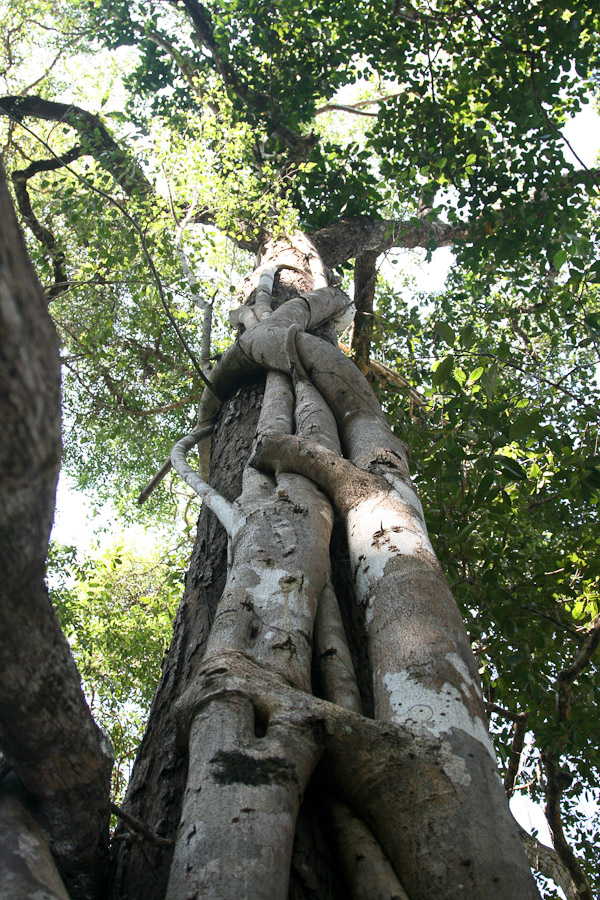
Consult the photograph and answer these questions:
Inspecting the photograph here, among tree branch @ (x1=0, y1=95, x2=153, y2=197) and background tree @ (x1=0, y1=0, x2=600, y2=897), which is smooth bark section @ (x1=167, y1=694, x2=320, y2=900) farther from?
tree branch @ (x1=0, y1=95, x2=153, y2=197)

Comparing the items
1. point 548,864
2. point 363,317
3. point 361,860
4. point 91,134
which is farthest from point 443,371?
point 91,134

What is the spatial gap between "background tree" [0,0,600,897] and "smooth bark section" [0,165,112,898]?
94mm

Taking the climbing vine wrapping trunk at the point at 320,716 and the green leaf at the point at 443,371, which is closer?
the climbing vine wrapping trunk at the point at 320,716

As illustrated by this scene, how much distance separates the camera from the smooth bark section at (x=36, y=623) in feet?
2.41

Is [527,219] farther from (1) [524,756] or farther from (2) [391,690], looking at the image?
(2) [391,690]

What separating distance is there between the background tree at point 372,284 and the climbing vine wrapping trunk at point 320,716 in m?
0.02

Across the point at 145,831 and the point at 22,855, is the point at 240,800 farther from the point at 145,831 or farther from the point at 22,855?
the point at 22,855

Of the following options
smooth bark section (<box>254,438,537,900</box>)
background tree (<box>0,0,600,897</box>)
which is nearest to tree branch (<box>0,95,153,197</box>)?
background tree (<box>0,0,600,897</box>)

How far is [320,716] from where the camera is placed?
1.42 meters

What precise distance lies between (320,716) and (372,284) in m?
4.97

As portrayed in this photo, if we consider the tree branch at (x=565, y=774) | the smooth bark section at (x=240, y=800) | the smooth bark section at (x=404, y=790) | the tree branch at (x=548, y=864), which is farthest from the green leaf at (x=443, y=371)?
the tree branch at (x=548, y=864)

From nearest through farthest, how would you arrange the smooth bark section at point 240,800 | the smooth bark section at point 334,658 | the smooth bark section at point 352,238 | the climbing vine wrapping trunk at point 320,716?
the smooth bark section at point 240,800 < the climbing vine wrapping trunk at point 320,716 < the smooth bark section at point 334,658 < the smooth bark section at point 352,238

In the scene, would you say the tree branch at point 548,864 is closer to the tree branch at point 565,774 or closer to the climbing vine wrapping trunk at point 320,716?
the tree branch at point 565,774

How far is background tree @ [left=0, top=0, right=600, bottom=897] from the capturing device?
10.6ft
